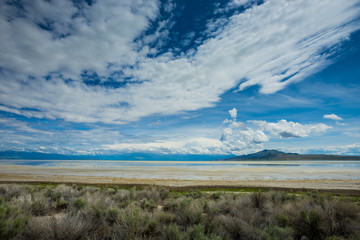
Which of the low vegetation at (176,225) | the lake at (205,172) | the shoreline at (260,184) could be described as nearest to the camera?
the low vegetation at (176,225)

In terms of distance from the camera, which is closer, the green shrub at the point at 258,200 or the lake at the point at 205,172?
the green shrub at the point at 258,200

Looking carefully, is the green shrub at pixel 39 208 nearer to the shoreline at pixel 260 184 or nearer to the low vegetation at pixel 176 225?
the low vegetation at pixel 176 225

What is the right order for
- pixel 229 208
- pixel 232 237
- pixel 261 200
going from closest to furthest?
pixel 232 237, pixel 229 208, pixel 261 200

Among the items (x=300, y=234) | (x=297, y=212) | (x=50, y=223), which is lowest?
(x=300, y=234)

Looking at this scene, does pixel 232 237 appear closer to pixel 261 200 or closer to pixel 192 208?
pixel 192 208

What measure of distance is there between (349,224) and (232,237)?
3.53 meters

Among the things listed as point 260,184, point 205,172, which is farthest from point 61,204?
point 205,172

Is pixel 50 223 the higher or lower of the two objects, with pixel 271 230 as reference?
higher

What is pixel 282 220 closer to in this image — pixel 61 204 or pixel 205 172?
pixel 61 204

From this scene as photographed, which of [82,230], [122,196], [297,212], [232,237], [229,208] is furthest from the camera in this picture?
[122,196]

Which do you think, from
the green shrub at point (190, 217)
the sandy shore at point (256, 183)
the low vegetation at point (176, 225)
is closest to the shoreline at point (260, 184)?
the sandy shore at point (256, 183)

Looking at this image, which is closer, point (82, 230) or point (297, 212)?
point (82, 230)

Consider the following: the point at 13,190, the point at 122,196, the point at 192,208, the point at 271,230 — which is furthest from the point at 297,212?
the point at 13,190

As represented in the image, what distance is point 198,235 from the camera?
16.0 feet
